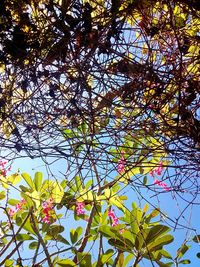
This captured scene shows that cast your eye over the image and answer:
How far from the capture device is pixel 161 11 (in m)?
1.05

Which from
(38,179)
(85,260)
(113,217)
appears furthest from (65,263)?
(38,179)

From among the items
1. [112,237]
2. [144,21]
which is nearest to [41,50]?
[144,21]

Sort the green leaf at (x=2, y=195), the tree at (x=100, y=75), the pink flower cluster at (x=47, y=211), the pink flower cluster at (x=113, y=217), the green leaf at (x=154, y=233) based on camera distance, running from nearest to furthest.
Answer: the tree at (x=100, y=75), the green leaf at (x=154, y=233), the pink flower cluster at (x=47, y=211), the pink flower cluster at (x=113, y=217), the green leaf at (x=2, y=195)

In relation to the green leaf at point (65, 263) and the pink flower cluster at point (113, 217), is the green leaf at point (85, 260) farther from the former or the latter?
the pink flower cluster at point (113, 217)

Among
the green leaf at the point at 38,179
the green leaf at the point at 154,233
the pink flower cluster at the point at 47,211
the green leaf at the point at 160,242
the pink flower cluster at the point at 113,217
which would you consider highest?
the green leaf at the point at 38,179

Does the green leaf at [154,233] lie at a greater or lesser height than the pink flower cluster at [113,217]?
lesser

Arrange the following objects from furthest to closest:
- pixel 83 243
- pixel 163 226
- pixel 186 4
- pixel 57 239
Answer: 1. pixel 57 239
2. pixel 83 243
3. pixel 163 226
4. pixel 186 4

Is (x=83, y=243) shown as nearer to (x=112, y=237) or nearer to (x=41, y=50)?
(x=112, y=237)

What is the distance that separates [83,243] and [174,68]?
912mm

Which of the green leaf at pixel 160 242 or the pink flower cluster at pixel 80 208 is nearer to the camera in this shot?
the green leaf at pixel 160 242

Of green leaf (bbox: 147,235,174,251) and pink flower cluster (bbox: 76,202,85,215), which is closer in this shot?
green leaf (bbox: 147,235,174,251)

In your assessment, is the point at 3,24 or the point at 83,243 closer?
the point at 3,24

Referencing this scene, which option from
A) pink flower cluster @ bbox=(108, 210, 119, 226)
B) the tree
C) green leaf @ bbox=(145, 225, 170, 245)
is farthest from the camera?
pink flower cluster @ bbox=(108, 210, 119, 226)

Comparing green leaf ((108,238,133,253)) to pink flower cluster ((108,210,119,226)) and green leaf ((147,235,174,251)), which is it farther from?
pink flower cluster ((108,210,119,226))
